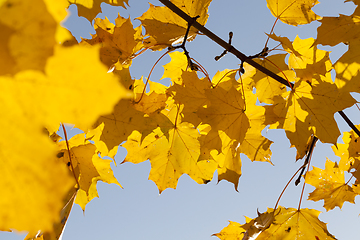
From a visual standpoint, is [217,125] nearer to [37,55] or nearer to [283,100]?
[283,100]

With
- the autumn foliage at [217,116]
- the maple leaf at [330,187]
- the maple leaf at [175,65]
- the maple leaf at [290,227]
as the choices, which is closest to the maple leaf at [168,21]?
the autumn foliage at [217,116]

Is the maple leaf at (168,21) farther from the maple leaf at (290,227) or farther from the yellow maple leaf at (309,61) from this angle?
the maple leaf at (290,227)

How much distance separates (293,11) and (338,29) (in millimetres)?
352

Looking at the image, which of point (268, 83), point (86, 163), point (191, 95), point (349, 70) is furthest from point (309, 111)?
point (86, 163)

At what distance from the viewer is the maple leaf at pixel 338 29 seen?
4.51ft

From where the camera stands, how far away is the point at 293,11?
5.41 ft

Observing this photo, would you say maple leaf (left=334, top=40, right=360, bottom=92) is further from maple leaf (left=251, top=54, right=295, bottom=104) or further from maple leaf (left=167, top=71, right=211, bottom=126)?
maple leaf (left=167, top=71, right=211, bottom=126)

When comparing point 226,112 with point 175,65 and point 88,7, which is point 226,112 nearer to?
point 175,65

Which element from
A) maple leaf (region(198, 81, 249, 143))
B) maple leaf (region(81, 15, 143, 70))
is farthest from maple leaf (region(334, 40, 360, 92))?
maple leaf (region(81, 15, 143, 70))

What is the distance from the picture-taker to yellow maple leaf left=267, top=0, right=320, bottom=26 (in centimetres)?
161

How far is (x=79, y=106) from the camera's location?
49 cm

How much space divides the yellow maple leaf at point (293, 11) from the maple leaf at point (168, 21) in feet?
1.47

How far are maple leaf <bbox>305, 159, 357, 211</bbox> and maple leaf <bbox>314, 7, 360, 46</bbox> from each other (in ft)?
3.77

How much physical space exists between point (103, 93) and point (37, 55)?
0.42ft
